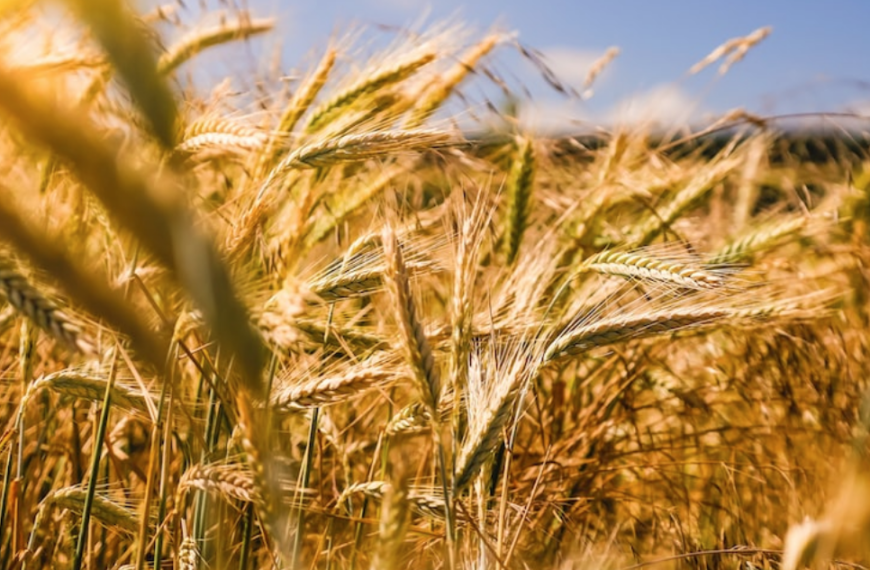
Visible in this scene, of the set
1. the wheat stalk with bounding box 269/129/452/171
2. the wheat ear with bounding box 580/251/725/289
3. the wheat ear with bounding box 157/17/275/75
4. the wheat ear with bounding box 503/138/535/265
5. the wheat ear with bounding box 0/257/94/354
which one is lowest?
the wheat ear with bounding box 0/257/94/354

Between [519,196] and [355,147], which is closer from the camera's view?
[355,147]

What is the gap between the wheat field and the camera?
1.81 ft

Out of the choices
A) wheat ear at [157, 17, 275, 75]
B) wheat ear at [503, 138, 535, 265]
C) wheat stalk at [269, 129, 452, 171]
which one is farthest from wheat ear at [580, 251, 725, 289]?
wheat ear at [157, 17, 275, 75]

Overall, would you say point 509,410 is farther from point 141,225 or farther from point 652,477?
point 652,477

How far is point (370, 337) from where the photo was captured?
1309 millimetres

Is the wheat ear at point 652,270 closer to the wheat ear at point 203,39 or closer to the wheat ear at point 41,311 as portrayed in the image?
the wheat ear at point 41,311

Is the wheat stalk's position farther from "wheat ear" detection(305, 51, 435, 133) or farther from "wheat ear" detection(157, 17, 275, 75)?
"wheat ear" detection(157, 17, 275, 75)

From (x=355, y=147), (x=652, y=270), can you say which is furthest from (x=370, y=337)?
(x=652, y=270)

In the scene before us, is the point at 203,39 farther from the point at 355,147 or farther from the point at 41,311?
the point at 41,311

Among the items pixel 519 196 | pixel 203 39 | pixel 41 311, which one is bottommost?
pixel 41 311

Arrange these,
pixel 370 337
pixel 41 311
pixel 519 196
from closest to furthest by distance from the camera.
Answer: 1. pixel 41 311
2. pixel 370 337
3. pixel 519 196

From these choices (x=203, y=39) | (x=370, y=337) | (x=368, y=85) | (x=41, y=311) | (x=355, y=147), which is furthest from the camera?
(x=203, y=39)

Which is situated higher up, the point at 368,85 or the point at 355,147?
the point at 368,85

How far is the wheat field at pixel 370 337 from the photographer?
1.81ft
